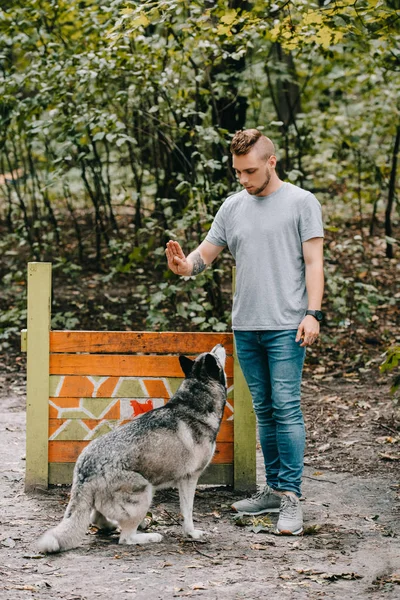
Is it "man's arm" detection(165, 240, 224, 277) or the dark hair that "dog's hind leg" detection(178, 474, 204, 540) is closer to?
"man's arm" detection(165, 240, 224, 277)

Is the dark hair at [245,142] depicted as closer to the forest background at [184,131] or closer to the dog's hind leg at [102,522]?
the forest background at [184,131]

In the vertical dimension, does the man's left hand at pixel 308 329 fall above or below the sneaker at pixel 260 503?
above

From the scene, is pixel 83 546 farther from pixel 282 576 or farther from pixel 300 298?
pixel 300 298

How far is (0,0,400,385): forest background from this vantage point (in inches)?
271

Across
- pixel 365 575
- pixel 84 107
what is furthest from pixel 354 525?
pixel 84 107

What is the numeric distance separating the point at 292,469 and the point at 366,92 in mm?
8052

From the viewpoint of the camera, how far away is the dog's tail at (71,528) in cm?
377

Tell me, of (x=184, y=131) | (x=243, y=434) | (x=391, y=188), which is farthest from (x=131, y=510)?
(x=391, y=188)

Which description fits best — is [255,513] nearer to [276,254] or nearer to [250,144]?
[276,254]

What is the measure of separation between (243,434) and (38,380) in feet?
4.56

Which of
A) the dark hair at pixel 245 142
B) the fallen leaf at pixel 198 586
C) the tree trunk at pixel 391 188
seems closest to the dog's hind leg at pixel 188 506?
the fallen leaf at pixel 198 586

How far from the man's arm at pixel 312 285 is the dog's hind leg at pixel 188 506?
101 centimetres

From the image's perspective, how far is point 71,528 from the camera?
384cm

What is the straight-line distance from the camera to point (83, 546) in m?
3.99
